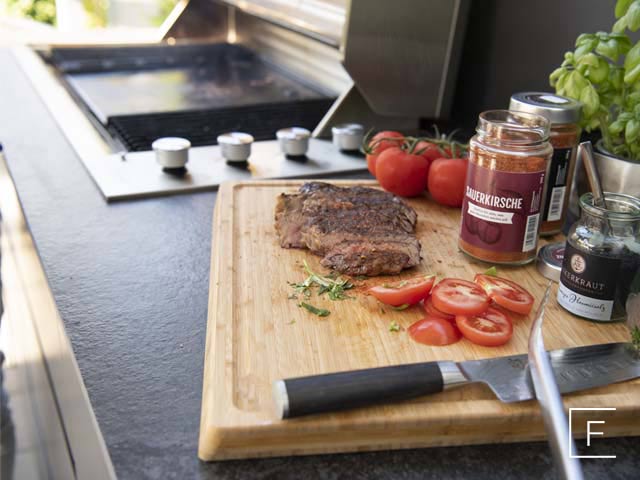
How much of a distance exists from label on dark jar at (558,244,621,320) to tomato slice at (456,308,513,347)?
10cm

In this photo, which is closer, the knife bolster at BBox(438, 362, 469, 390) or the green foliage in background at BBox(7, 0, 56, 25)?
the knife bolster at BBox(438, 362, 469, 390)

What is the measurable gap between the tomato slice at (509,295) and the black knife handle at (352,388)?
0.21 meters

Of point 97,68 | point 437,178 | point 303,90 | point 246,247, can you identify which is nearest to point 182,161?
point 246,247

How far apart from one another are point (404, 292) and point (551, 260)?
28 centimetres

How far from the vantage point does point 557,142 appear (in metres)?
1.13

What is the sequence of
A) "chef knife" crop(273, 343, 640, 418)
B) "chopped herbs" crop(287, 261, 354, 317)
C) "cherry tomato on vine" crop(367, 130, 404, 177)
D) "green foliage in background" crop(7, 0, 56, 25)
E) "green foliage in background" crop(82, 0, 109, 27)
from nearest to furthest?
"chef knife" crop(273, 343, 640, 418), "chopped herbs" crop(287, 261, 354, 317), "cherry tomato on vine" crop(367, 130, 404, 177), "green foliage in background" crop(7, 0, 56, 25), "green foliage in background" crop(82, 0, 109, 27)

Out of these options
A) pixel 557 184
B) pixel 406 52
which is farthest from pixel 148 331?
pixel 406 52

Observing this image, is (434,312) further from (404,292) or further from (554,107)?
(554,107)

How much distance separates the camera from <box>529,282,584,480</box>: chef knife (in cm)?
63

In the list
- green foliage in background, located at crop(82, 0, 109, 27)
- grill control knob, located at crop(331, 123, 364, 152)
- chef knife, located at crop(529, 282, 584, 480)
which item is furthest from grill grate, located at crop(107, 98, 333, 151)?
green foliage in background, located at crop(82, 0, 109, 27)

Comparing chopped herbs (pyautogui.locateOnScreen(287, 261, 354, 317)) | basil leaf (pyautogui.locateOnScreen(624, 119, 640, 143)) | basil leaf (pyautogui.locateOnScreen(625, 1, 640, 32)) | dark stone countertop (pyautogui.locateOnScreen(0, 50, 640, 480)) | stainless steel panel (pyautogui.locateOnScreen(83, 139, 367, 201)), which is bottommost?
dark stone countertop (pyautogui.locateOnScreen(0, 50, 640, 480))

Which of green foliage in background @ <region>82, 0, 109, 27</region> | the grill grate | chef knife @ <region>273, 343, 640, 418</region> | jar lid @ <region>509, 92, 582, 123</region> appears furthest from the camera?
green foliage in background @ <region>82, 0, 109, 27</region>

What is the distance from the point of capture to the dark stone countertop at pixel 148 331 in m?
0.74

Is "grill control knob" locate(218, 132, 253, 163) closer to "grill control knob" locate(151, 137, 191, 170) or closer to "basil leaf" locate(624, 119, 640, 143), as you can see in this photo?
"grill control knob" locate(151, 137, 191, 170)
